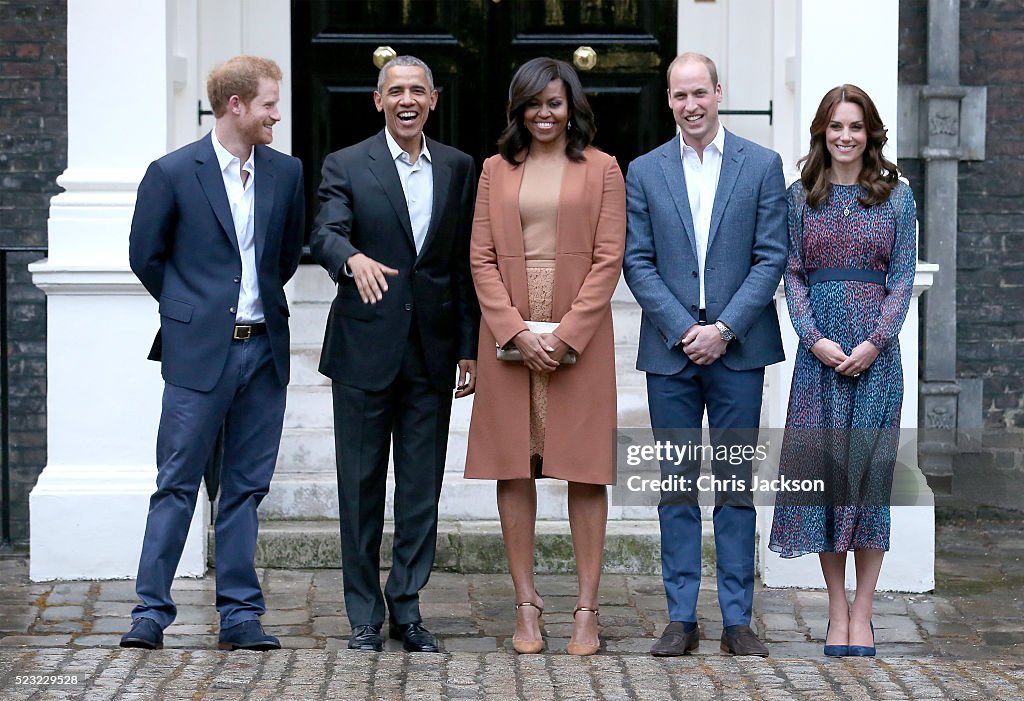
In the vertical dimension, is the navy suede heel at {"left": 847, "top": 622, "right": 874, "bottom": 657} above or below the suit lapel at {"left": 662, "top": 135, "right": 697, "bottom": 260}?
below

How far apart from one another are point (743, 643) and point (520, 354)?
1158 mm

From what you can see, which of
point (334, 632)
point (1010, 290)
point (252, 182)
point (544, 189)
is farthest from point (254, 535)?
point (1010, 290)

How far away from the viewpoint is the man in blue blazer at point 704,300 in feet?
16.8

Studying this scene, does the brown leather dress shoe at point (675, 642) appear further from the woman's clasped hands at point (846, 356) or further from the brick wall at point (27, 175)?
the brick wall at point (27, 175)

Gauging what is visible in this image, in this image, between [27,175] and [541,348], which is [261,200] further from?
[27,175]

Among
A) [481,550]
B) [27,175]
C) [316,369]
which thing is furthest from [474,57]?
[481,550]

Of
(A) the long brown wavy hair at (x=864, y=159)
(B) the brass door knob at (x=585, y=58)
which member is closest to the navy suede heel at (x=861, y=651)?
(A) the long brown wavy hair at (x=864, y=159)

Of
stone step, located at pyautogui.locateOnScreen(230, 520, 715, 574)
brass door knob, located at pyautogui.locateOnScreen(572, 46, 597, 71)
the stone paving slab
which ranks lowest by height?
the stone paving slab

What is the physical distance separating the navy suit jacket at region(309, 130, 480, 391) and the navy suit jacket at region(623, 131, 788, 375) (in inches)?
23.6

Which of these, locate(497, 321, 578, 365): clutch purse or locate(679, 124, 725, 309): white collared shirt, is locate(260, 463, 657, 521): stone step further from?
locate(679, 124, 725, 309): white collared shirt

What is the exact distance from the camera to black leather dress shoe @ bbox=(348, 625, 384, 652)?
5109 mm

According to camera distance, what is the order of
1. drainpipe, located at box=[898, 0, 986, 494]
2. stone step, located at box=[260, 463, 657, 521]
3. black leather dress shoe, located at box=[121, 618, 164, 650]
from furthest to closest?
drainpipe, located at box=[898, 0, 986, 494], stone step, located at box=[260, 463, 657, 521], black leather dress shoe, located at box=[121, 618, 164, 650]

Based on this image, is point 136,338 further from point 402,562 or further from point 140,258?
point 402,562

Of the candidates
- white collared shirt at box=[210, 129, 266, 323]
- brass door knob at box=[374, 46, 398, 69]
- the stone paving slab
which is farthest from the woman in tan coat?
brass door knob at box=[374, 46, 398, 69]
